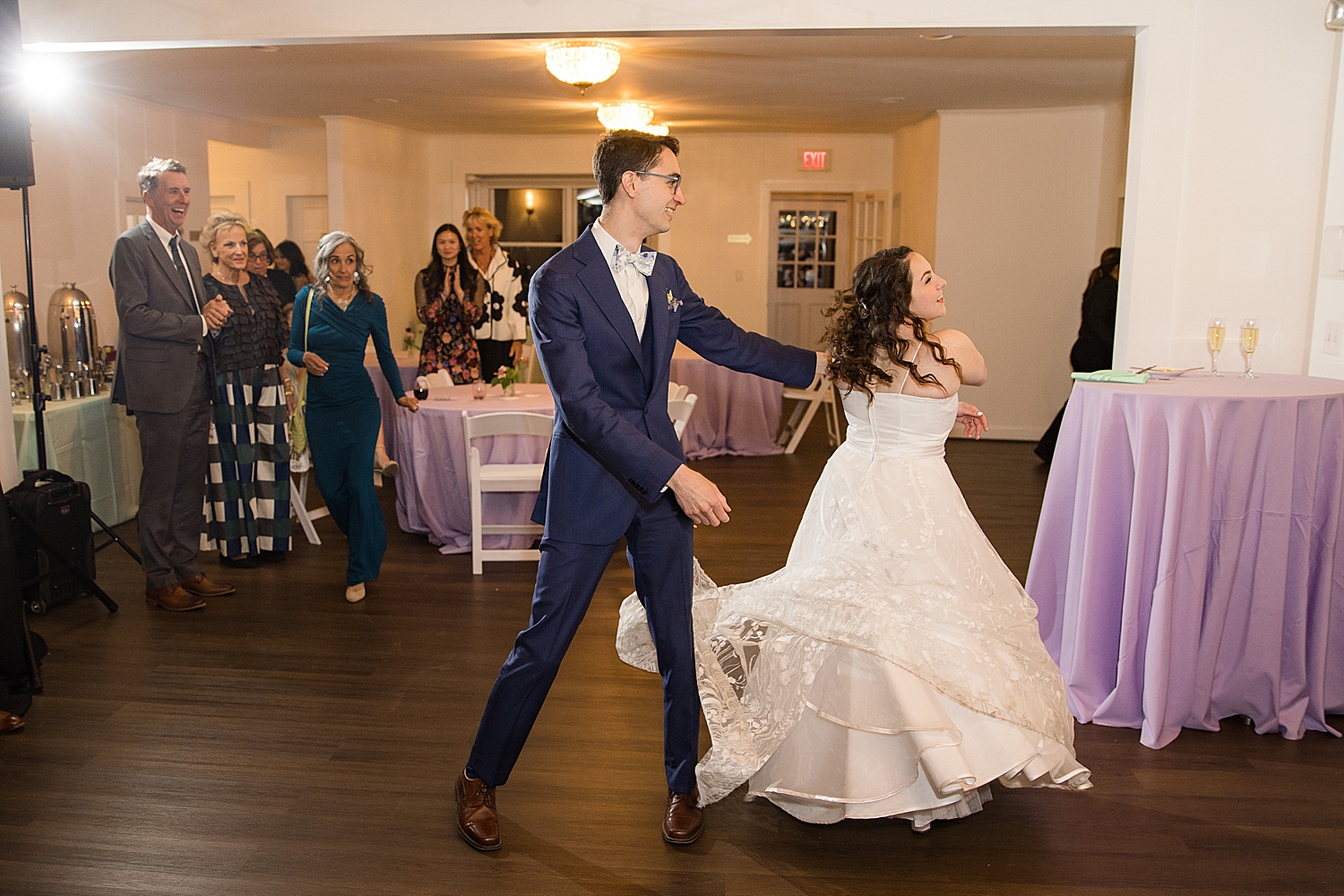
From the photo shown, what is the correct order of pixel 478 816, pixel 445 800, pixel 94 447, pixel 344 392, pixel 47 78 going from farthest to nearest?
pixel 47 78 < pixel 94 447 < pixel 344 392 < pixel 445 800 < pixel 478 816

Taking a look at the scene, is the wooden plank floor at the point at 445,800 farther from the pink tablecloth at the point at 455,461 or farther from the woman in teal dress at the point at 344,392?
the pink tablecloth at the point at 455,461

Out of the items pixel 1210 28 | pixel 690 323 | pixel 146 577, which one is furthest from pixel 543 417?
pixel 1210 28

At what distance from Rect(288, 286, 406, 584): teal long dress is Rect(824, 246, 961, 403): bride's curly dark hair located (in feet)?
8.35

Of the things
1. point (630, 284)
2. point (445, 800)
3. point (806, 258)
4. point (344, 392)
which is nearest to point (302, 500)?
point (344, 392)

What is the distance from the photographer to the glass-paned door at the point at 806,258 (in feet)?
40.0

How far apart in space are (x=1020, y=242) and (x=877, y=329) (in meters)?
7.02

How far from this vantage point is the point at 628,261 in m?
2.45

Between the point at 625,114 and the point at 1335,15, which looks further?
the point at 625,114

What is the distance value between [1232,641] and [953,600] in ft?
4.17

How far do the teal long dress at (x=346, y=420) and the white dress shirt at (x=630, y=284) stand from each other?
2.49 metres

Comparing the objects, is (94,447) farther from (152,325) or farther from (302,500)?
(152,325)

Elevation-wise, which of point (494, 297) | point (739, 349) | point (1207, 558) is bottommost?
point (1207, 558)

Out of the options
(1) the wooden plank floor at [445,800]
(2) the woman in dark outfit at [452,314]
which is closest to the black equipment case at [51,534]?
(1) the wooden plank floor at [445,800]

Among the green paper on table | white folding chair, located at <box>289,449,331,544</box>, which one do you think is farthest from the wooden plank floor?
white folding chair, located at <box>289,449,331,544</box>
